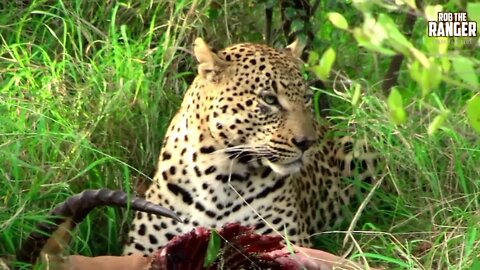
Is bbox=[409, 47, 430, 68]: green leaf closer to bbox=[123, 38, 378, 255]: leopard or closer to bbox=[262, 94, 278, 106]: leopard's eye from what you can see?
bbox=[123, 38, 378, 255]: leopard

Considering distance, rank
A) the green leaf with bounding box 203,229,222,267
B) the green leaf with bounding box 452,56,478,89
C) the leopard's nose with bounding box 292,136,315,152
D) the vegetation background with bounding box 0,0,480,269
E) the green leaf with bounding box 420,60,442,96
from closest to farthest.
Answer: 1. the green leaf with bounding box 420,60,442,96
2. the green leaf with bounding box 452,56,478,89
3. the green leaf with bounding box 203,229,222,267
4. the leopard's nose with bounding box 292,136,315,152
5. the vegetation background with bounding box 0,0,480,269

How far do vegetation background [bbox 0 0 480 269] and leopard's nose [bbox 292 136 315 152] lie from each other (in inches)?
14.0

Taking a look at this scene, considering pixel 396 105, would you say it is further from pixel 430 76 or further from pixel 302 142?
pixel 302 142

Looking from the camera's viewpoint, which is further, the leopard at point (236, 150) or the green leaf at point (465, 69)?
the leopard at point (236, 150)


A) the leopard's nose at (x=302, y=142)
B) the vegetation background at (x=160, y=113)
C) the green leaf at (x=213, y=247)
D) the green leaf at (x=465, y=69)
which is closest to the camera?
the green leaf at (x=465, y=69)

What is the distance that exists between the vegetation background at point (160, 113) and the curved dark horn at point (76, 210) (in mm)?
167

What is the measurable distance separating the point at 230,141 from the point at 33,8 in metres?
2.14

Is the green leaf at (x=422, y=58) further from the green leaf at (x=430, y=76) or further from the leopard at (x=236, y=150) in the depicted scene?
the leopard at (x=236, y=150)

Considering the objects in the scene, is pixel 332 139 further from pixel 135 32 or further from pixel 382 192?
pixel 135 32

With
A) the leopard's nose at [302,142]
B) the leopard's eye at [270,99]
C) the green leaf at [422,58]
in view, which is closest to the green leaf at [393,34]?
the green leaf at [422,58]

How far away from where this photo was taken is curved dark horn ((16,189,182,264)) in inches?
189

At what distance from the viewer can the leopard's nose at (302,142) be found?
5547 mm

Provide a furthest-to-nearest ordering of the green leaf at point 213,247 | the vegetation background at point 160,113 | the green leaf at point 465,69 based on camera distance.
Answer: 1. the vegetation background at point 160,113
2. the green leaf at point 213,247
3. the green leaf at point 465,69

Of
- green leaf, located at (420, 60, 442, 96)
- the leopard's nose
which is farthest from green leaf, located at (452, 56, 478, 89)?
the leopard's nose
